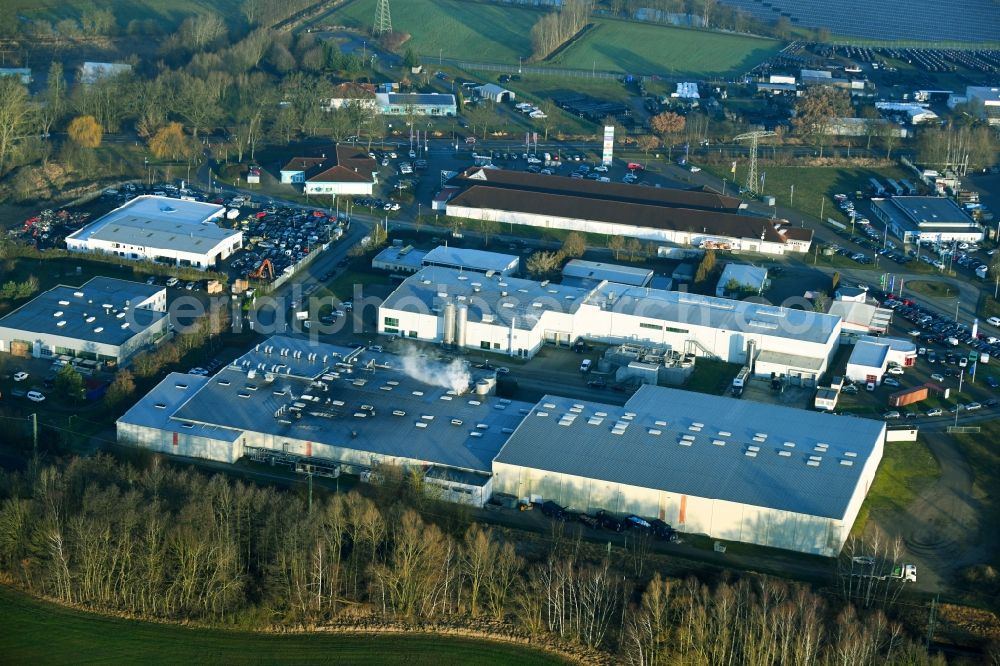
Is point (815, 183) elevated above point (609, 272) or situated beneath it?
elevated above

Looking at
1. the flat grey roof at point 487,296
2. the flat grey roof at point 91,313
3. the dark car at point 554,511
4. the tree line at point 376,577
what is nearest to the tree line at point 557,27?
the flat grey roof at point 487,296

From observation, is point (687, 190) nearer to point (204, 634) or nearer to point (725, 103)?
point (725, 103)

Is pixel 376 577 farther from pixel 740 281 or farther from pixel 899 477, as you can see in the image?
pixel 740 281

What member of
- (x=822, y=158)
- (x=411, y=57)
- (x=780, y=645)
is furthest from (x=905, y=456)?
(x=411, y=57)

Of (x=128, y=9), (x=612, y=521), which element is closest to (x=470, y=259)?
(x=612, y=521)

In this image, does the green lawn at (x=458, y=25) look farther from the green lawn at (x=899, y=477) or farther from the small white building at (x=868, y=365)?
the green lawn at (x=899, y=477)

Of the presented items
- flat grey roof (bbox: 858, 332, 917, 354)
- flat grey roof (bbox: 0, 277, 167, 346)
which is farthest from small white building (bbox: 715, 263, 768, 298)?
flat grey roof (bbox: 0, 277, 167, 346)
